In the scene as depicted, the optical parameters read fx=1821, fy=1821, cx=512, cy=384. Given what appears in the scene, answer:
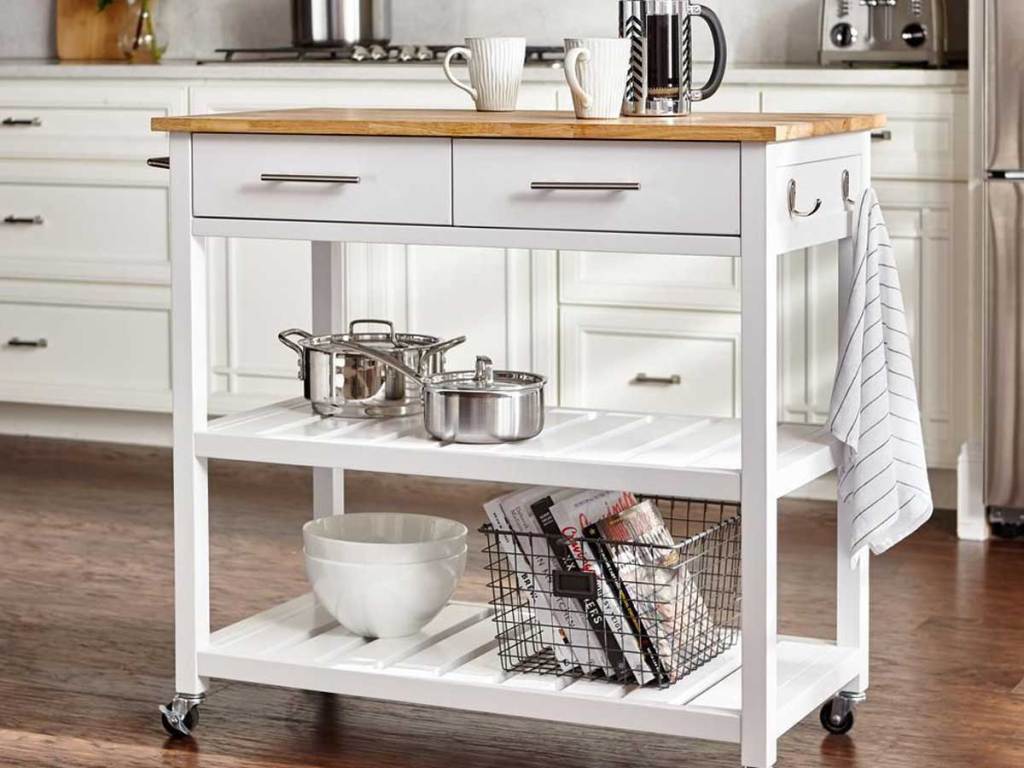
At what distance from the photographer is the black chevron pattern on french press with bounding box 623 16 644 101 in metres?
2.30

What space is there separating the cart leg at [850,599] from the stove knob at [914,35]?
1467 millimetres

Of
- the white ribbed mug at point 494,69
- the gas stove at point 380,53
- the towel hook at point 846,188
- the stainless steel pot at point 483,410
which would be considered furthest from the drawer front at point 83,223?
the towel hook at point 846,188

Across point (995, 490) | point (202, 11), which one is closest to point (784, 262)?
point (995, 490)

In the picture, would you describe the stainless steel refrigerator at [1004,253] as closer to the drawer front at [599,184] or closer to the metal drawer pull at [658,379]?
the metal drawer pull at [658,379]

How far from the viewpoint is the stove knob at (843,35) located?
12.6ft

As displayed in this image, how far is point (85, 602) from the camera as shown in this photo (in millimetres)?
3129

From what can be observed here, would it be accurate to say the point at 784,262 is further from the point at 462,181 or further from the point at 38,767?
the point at 38,767

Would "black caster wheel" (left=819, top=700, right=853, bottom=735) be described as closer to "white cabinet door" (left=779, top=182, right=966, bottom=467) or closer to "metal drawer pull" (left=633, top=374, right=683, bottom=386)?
"white cabinet door" (left=779, top=182, right=966, bottom=467)

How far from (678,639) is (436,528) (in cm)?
44

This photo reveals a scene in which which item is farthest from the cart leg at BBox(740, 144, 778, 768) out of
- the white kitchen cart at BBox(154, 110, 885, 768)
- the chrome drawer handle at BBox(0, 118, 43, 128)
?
the chrome drawer handle at BBox(0, 118, 43, 128)

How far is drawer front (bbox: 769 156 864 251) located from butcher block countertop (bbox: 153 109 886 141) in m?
0.05

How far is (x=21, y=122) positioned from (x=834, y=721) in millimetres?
2670

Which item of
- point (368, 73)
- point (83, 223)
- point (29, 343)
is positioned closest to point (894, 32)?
point (368, 73)

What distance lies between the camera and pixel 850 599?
247cm
